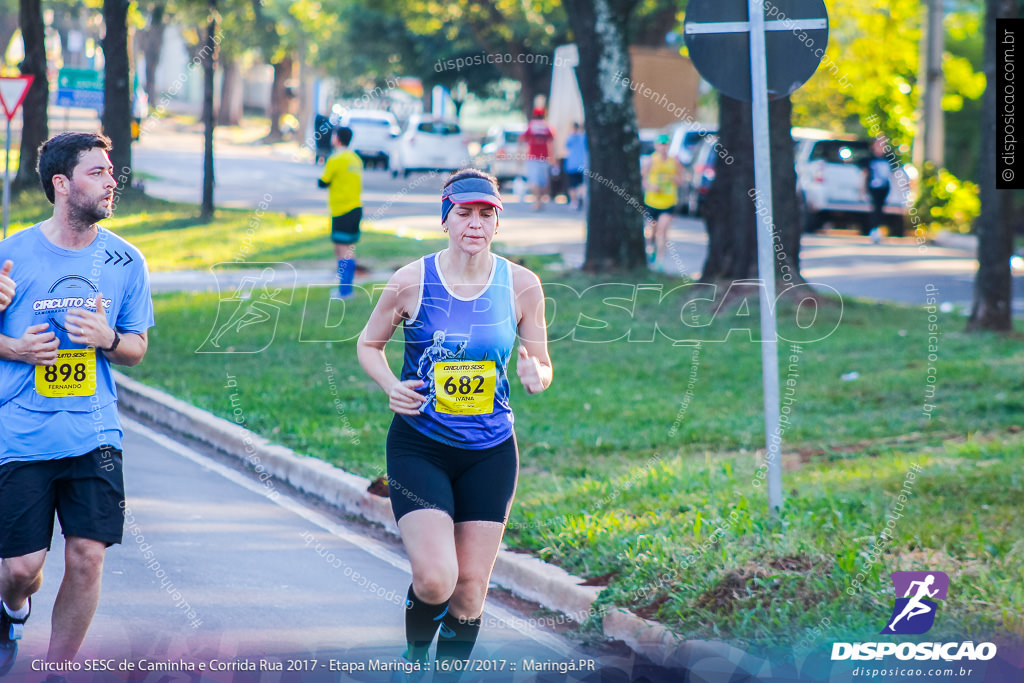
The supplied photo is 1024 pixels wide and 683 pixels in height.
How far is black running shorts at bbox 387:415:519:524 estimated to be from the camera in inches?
178

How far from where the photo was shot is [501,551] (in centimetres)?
686

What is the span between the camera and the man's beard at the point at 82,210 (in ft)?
14.4

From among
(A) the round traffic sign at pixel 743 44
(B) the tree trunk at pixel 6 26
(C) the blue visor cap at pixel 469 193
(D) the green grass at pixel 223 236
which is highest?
(B) the tree trunk at pixel 6 26

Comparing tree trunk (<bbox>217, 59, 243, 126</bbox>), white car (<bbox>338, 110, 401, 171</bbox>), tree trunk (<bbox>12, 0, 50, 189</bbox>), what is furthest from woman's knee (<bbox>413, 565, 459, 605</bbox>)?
tree trunk (<bbox>217, 59, 243, 126</bbox>)

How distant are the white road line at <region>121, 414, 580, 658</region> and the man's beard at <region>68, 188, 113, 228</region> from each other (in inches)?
103

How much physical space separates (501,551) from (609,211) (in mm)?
10964

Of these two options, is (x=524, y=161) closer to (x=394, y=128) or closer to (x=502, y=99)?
(x=394, y=128)

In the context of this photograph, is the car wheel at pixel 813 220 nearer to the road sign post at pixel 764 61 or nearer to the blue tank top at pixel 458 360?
the road sign post at pixel 764 61

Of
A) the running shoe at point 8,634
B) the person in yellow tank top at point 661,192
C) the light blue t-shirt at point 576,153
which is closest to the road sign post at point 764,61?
the running shoe at point 8,634

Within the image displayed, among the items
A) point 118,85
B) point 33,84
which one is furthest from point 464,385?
point 33,84

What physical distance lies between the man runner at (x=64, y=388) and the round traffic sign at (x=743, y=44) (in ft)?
10.4

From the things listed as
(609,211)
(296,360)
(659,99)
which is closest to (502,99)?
(659,99)

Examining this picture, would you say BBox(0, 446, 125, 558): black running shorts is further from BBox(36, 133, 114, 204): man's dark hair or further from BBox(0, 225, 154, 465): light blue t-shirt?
BBox(36, 133, 114, 204): man's dark hair

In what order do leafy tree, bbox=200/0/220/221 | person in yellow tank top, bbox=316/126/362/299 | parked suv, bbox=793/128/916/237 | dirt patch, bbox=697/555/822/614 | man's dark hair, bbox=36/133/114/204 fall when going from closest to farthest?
man's dark hair, bbox=36/133/114/204 < dirt patch, bbox=697/555/822/614 < person in yellow tank top, bbox=316/126/362/299 < leafy tree, bbox=200/0/220/221 < parked suv, bbox=793/128/916/237
